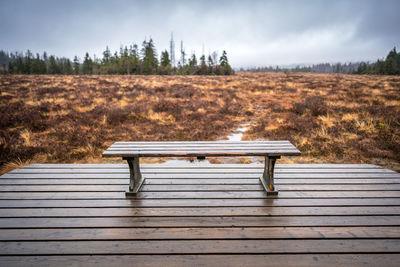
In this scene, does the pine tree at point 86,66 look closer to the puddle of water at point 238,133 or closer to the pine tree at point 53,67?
Result: the pine tree at point 53,67

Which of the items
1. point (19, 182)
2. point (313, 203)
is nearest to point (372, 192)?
point (313, 203)

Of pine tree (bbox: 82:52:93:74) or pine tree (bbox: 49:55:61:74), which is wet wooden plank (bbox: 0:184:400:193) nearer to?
pine tree (bbox: 82:52:93:74)

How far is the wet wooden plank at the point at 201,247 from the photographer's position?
1865 mm

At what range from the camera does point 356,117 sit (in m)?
8.24

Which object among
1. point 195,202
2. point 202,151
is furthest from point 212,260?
point 202,151

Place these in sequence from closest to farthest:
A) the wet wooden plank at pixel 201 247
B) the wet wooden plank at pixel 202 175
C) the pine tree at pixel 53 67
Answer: the wet wooden plank at pixel 201 247
the wet wooden plank at pixel 202 175
the pine tree at pixel 53 67

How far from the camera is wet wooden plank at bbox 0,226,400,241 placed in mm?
2020

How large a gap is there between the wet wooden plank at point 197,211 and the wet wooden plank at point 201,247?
40cm

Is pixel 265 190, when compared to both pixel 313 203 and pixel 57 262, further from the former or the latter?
pixel 57 262

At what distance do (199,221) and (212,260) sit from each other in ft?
1.66

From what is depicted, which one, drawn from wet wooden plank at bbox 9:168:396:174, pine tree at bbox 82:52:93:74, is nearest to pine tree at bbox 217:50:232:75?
pine tree at bbox 82:52:93:74

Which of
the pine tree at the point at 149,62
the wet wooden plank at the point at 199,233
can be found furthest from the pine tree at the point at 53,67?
the wet wooden plank at the point at 199,233

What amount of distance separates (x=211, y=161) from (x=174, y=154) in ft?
8.53

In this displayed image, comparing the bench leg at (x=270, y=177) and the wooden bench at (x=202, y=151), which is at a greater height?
the wooden bench at (x=202, y=151)
